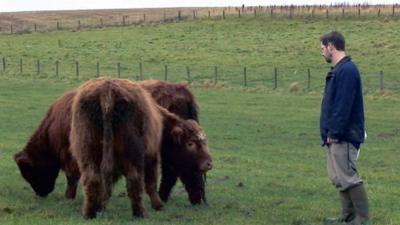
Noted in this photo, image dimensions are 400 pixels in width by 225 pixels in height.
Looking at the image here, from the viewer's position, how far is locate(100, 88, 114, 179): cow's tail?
10.1m

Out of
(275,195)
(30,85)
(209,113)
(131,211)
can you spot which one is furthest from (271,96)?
(131,211)

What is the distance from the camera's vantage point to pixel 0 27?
82.8 meters

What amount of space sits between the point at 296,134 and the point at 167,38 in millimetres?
43981

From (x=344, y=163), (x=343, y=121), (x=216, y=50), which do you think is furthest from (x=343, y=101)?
(x=216, y=50)

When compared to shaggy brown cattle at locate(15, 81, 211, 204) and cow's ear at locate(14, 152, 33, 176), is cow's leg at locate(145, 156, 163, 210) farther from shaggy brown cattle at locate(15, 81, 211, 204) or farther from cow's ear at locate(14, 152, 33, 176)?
cow's ear at locate(14, 152, 33, 176)

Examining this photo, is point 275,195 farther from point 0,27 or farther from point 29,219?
point 0,27

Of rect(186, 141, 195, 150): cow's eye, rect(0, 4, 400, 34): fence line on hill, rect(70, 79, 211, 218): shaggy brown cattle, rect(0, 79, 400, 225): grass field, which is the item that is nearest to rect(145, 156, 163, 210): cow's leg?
rect(0, 79, 400, 225): grass field

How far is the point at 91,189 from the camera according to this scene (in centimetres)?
1027

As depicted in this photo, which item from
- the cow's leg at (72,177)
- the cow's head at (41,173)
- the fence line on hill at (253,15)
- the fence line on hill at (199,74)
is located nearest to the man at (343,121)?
the cow's leg at (72,177)

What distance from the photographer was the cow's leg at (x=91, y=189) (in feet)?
33.7

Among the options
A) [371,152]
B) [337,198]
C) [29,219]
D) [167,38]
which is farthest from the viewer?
[167,38]

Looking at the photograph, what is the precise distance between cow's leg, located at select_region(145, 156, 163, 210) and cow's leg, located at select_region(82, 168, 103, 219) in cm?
138

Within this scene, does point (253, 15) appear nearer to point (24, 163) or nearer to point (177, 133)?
point (24, 163)

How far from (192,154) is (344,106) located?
292 cm
